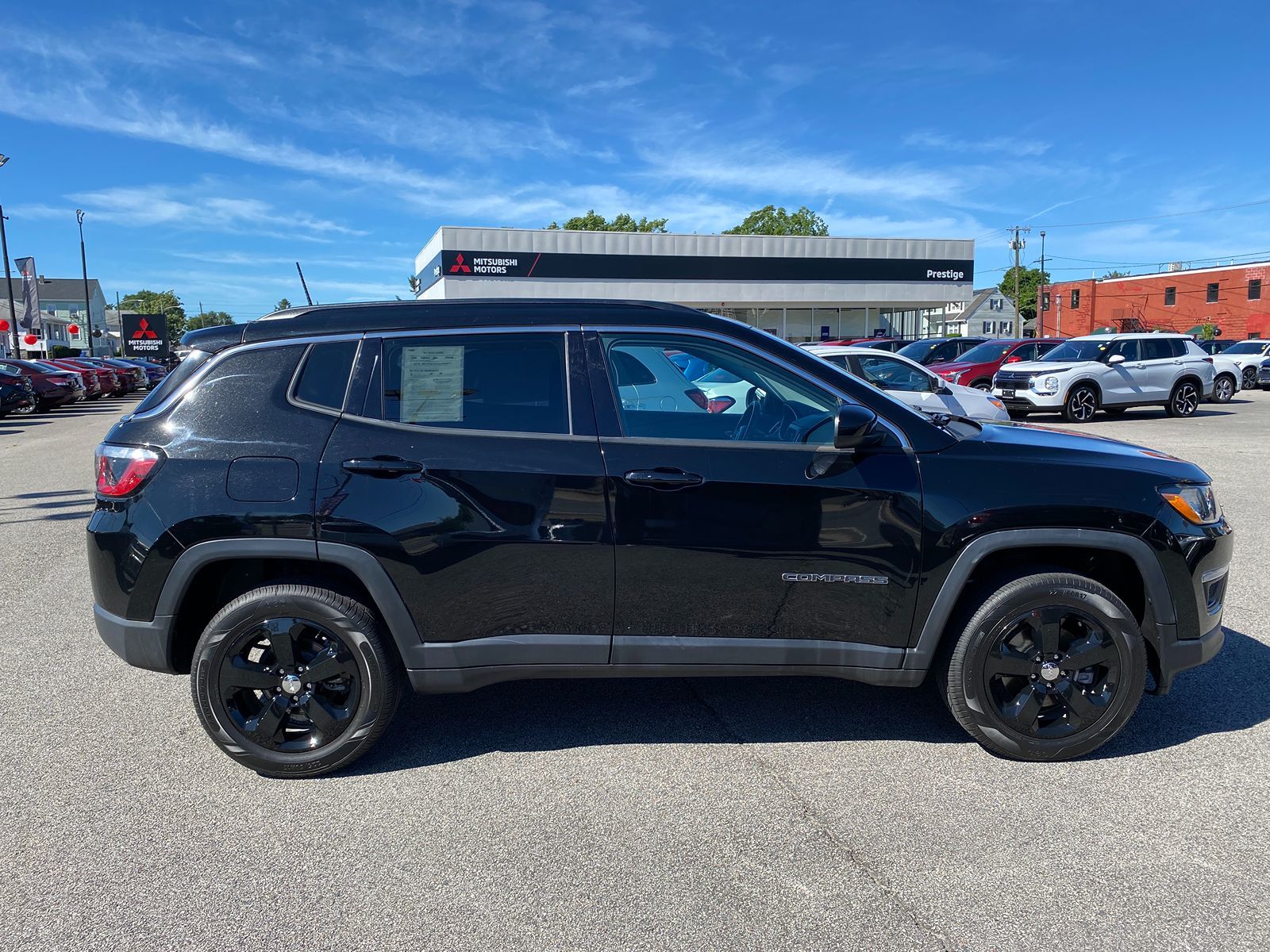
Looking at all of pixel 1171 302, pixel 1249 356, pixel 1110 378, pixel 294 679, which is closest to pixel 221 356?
pixel 294 679

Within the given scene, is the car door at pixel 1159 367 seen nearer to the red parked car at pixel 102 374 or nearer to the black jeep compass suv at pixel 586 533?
the black jeep compass suv at pixel 586 533

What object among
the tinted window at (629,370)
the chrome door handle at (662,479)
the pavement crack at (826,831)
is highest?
the tinted window at (629,370)

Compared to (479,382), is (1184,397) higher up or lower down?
lower down

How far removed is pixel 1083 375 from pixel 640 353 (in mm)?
16336

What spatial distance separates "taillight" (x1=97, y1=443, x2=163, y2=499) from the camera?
3428 millimetres

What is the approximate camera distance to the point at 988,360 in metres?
20.0

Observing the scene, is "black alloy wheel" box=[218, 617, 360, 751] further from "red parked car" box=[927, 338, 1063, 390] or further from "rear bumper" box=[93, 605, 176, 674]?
"red parked car" box=[927, 338, 1063, 390]

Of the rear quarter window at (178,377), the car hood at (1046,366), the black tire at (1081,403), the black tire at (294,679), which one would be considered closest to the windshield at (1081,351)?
the car hood at (1046,366)

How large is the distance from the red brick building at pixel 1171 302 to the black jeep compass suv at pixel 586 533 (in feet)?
218

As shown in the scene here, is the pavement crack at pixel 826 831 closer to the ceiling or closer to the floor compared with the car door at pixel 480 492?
closer to the floor

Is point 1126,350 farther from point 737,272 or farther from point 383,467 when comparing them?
point 737,272

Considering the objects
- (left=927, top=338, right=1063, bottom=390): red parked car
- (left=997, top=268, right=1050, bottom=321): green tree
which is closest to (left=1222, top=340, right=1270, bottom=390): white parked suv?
(left=927, top=338, right=1063, bottom=390): red parked car

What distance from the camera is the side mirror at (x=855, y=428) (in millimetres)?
3297

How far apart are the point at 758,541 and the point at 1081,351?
17.3 m
